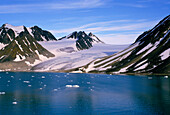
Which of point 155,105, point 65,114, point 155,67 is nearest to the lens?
point 65,114

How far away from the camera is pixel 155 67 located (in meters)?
191

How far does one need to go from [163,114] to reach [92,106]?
55.3 ft

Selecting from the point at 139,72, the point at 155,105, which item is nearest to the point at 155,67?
the point at 139,72

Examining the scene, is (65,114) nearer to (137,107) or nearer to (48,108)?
(48,108)

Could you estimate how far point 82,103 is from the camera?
63281 millimetres

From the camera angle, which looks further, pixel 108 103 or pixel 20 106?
pixel 108 103

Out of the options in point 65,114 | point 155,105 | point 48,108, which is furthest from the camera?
point 155,105

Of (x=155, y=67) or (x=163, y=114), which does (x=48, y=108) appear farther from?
(x=155, y=67)

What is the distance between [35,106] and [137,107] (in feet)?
79.3

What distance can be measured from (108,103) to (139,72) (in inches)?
5433

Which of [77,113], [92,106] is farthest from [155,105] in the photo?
[77,113]

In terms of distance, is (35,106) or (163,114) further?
(35,106)

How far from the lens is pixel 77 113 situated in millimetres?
52031

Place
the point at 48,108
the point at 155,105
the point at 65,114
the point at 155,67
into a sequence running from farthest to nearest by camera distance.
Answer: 1. the point at 155,67
2. the point at 155,105
3. the point at 48,108
4. the point at 65,114
